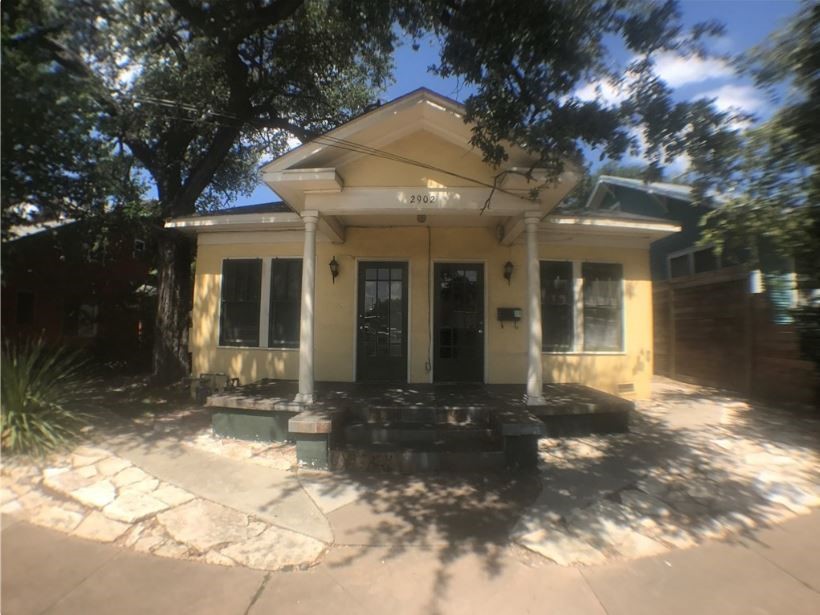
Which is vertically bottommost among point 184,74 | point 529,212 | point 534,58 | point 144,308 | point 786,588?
point 786,588

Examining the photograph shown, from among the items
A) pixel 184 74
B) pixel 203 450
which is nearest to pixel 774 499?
pixel 203 450

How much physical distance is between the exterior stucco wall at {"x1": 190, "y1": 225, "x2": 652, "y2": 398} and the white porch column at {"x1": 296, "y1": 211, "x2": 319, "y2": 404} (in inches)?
73.9

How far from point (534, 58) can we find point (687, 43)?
171 cm

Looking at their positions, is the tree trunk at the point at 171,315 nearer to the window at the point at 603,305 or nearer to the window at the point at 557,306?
the window at the point at 557,306

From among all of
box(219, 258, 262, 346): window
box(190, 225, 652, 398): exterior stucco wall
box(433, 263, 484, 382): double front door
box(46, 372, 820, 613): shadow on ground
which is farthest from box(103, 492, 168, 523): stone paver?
box(433, 263, 484, 382): double front door

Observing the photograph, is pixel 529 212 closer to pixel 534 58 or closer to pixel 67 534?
pixel 534 58

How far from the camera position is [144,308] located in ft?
35.9

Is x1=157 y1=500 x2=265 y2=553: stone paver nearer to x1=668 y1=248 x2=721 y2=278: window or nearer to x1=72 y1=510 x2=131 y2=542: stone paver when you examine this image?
x1=72 y1=510 x2=131 y2=542: stone paver

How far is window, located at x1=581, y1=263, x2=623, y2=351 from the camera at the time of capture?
769 centimetres

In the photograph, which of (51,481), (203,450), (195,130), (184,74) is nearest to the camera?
(51,481)

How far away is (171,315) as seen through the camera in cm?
849

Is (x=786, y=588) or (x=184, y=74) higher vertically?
(x=184, y=74)

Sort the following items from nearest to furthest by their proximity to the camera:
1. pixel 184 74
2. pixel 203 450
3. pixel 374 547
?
pixel 374 547 → pixel 203 450 → pixel 184 74

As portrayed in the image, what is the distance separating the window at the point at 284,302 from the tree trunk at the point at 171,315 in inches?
89.6
